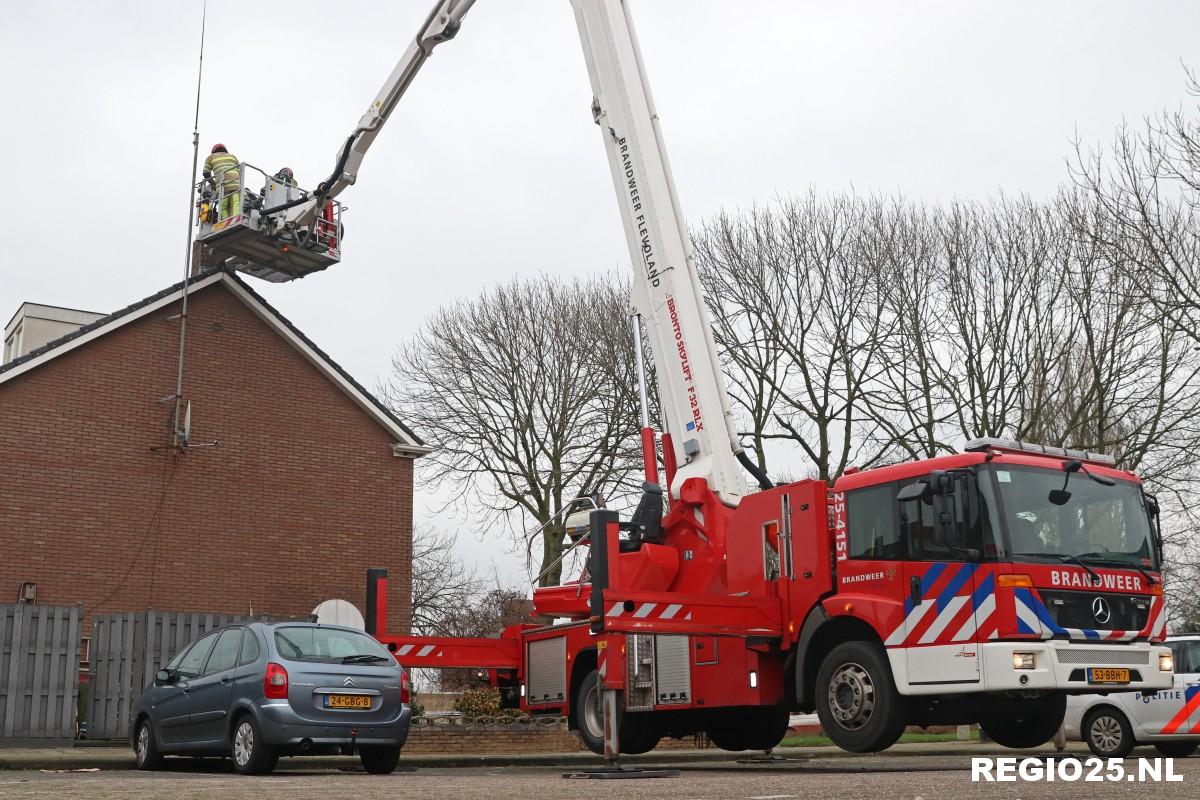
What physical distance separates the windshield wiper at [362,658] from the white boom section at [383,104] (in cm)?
978

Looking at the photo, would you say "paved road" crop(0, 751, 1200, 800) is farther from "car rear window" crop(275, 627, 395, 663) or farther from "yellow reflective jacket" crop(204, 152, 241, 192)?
"yellow reflective jacket" crop(204, 152, 241, 192)

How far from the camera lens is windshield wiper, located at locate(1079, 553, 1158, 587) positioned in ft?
35.8

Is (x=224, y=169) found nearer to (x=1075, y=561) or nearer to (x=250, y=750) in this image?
(x=250, y=750)

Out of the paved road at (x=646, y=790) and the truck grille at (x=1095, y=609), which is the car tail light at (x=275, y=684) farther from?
the truck grille at (x=1095, y=609)

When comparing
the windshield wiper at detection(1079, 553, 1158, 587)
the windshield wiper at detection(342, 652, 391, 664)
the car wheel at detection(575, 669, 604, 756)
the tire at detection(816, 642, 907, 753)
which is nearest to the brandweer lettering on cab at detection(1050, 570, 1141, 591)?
the windshield wiper at detection(1079, 553, 1158, 587)

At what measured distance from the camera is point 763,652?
12.0 meters

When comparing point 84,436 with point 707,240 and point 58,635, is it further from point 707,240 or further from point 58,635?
point 707,240

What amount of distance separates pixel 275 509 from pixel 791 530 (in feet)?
39.1

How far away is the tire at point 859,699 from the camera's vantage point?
10.7 m

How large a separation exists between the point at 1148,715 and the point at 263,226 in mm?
15383

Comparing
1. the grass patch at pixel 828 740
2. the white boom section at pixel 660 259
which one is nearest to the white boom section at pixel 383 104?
the white boom section at pixel 660 259

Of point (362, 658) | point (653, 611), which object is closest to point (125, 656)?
point (362, 658)

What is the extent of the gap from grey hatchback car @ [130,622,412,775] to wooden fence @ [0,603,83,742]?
13.5ft

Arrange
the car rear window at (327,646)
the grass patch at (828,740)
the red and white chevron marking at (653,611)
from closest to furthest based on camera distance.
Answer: the red and white chevron marking at (653,611)
the car rear window at (327,646)
the grass patch at (828,740)
